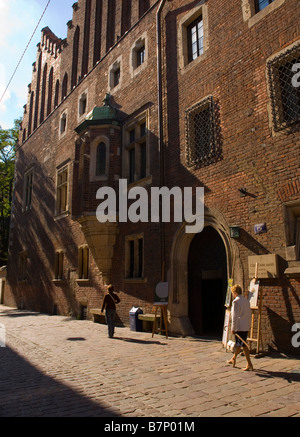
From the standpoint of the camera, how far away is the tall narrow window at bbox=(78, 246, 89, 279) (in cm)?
1464

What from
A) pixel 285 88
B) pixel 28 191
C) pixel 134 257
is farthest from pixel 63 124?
pixel 285 88

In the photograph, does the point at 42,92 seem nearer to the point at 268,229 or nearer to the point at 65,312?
the point at 65,312

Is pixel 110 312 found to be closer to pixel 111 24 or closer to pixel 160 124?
pixel 160 124

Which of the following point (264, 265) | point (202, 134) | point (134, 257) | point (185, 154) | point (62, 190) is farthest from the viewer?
point (62, 190)

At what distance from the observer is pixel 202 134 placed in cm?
980

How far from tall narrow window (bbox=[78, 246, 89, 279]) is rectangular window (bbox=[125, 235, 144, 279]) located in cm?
308

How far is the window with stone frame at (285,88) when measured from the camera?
Result: 7391 millimetres

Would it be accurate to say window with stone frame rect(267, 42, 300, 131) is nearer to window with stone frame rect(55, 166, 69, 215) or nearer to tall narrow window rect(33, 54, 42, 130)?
window with stone frame rect(55, 166, 69, 215)

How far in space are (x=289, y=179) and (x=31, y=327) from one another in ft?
31.0

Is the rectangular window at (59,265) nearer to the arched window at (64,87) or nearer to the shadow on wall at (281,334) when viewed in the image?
the arched window at (64,87)

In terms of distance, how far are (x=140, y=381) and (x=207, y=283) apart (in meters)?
5.46

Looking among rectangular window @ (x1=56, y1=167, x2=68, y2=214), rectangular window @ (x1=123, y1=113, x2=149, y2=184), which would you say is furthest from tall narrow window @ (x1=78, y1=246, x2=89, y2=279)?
rectangular window @ (x1=123, y1=113, x2=149, y2=184)

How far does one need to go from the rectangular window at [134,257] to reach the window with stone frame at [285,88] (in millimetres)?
5741

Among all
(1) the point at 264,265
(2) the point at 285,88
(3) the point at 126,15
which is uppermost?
(3) the point at 126,15
